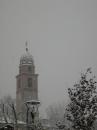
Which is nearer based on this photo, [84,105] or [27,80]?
[84,105]

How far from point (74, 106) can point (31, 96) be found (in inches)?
2608

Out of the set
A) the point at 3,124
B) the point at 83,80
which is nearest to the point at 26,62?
the point at 3,124

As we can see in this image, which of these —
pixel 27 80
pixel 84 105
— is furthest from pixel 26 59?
pixel 84 105

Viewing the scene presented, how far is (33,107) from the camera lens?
70.2 ft

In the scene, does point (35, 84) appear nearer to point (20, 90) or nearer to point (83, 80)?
point (20, 90)

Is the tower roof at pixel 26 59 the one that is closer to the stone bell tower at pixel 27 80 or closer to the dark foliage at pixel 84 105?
the stone bell tower at pixel 27 80

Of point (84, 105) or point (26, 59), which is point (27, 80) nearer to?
point (26, 59)

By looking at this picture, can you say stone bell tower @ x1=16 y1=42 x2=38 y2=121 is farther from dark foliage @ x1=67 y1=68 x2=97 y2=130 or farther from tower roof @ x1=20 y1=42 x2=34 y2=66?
dark foliage @ x1=67 y1=68 x2=97 y2=130

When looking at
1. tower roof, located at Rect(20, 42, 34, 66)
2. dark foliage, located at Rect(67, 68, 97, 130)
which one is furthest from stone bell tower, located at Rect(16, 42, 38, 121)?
dark foliage, located at Rect(67, 68, 97, 130)

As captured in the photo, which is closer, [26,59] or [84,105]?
[84,105]

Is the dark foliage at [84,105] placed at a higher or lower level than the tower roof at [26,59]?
lower

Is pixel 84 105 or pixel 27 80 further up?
pixel 27 80

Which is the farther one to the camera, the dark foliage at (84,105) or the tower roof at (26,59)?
the tower roof at (26,59)

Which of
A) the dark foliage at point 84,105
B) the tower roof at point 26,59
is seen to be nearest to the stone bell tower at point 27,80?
the tower roof at point 26,59
